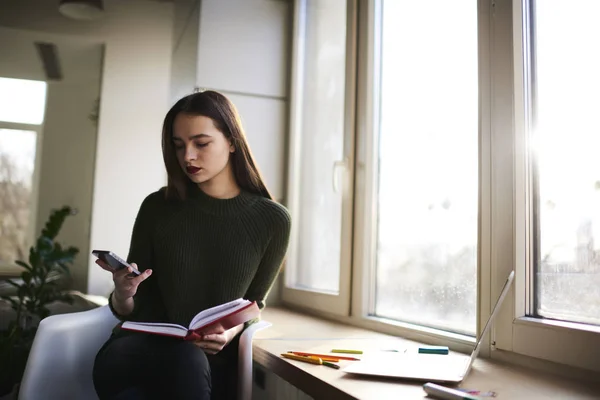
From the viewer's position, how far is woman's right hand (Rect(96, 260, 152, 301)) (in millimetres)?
1171

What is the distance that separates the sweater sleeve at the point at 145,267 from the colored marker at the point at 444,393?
2.38 feet

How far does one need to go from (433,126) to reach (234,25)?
1.18m

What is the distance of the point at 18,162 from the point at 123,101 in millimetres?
510

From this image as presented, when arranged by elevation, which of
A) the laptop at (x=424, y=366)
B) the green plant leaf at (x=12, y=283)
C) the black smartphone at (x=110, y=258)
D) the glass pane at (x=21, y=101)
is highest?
the glass pane at (x=21, y=101)

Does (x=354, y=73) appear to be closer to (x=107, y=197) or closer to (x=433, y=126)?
(x=433, y=126)

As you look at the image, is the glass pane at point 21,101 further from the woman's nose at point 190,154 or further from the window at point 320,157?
the woman's nose at point 190,154

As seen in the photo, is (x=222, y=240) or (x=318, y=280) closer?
(x=222, y=240)

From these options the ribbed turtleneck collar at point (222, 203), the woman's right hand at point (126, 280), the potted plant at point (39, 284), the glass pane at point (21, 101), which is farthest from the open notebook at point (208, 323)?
the glass pane at point (21, 101)

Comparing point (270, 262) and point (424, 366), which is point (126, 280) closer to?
point (270, 262)

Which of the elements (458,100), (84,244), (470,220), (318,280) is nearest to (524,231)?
(470,220)

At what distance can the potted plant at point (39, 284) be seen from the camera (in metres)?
2.15

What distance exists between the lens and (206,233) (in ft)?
4.54

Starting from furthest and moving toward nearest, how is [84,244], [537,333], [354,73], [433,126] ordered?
[84,244] < [354,73] < [433,126] < [537,333]

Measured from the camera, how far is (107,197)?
236 centimetres
